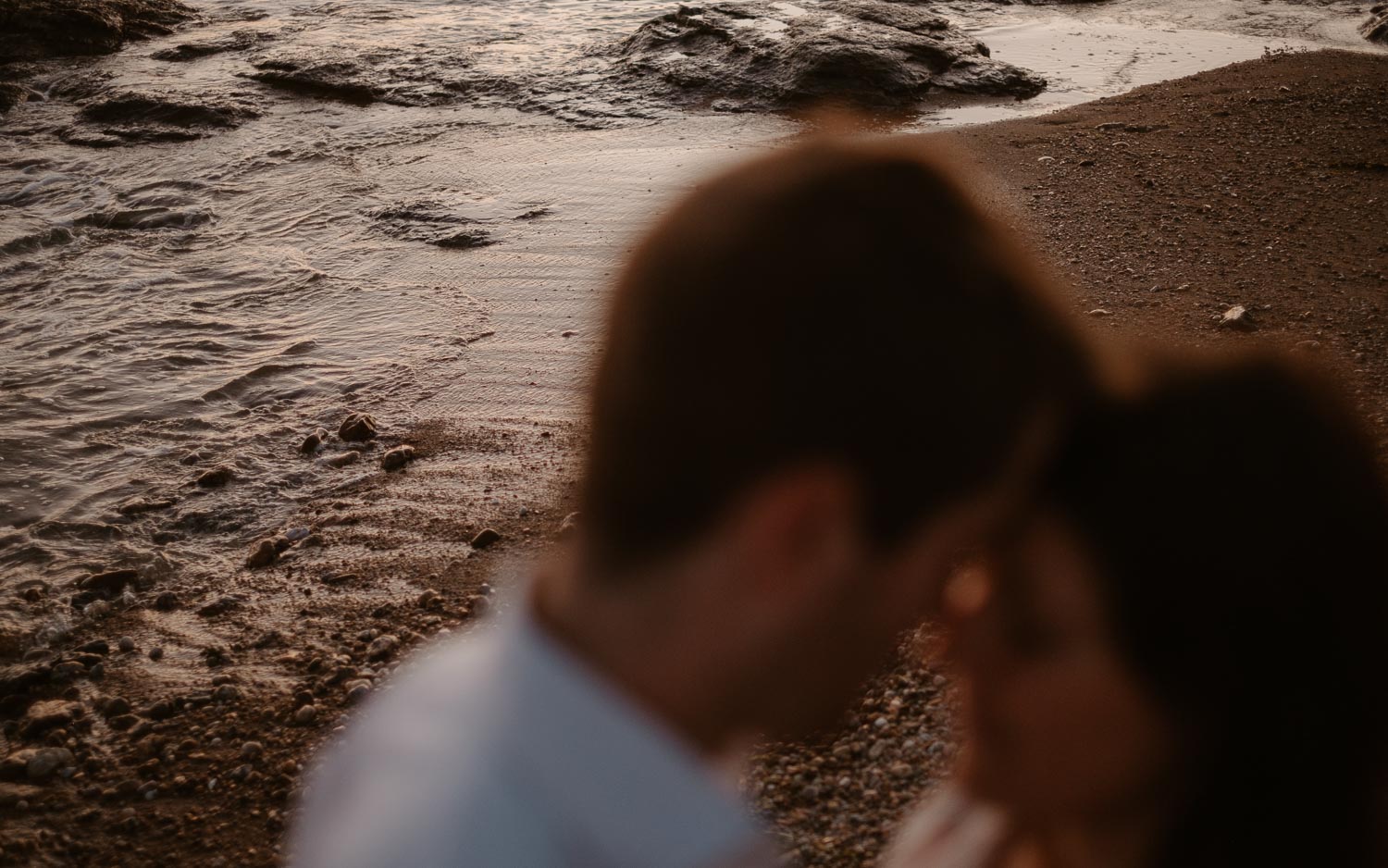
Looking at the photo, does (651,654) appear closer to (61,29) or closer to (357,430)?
(357,430)

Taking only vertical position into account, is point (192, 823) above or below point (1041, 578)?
below

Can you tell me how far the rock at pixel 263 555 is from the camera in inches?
119

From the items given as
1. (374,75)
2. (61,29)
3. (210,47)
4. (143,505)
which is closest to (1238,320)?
(143,505)

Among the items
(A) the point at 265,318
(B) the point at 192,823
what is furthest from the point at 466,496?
(A) the point at 265,318

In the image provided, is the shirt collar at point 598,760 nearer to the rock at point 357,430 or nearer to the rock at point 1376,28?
the rock at point 357,430

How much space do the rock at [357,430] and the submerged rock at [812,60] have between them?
4.86 m

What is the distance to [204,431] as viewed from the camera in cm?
380

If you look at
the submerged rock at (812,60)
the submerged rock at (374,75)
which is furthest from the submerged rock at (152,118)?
the submerged rock at (812,60)

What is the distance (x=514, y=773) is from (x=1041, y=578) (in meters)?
0.50

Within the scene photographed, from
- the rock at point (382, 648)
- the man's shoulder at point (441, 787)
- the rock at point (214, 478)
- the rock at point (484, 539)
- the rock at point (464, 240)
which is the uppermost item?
the man's shoulder at point (441, 787)

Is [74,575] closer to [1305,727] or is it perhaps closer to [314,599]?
[314,599]

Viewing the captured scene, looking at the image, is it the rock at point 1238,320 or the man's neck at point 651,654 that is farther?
the rock at point 1238,320

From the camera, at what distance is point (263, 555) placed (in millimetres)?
3039

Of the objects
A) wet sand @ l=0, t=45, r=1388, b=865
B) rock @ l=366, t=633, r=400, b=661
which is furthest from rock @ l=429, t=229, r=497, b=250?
rock @ l=366, t=633, r=400, b=661
